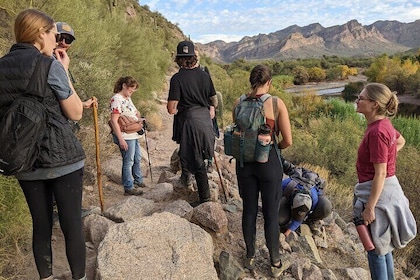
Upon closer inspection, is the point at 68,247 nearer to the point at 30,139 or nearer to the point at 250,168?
the point at 30,139

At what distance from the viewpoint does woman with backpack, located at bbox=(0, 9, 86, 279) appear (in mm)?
2119

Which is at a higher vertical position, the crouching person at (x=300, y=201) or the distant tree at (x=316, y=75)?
the crouching person at (x=300, y=201)

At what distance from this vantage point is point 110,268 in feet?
9.05

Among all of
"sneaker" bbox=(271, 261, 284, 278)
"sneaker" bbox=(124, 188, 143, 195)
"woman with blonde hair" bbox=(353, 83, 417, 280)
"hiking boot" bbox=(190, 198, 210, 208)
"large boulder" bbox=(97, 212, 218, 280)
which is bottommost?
"sneaker" bbox=(271, 261, 284, 278)

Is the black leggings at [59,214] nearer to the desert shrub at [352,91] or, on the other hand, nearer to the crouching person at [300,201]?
the crouching person at [300,201]

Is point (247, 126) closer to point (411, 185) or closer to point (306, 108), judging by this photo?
point (411, 185)

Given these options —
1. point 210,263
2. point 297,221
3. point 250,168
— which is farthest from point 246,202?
point 297,221

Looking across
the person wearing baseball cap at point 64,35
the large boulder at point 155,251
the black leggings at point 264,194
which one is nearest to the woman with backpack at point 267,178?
the black leggings at point 264,194

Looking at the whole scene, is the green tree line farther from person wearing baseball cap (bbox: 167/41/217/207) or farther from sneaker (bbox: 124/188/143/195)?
person wearing baseball cap (bbox: 167/41/217/207)

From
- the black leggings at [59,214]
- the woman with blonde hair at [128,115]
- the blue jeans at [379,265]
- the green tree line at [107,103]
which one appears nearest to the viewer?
the black leggings at [59,214]

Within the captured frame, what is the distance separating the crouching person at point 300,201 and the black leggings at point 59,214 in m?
2.33

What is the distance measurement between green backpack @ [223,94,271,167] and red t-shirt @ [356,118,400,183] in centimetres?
86

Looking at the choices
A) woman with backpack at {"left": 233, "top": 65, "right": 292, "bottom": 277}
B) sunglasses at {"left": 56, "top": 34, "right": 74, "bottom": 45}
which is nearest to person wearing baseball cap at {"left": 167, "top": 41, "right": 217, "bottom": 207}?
woman with backpack at {"left": 233, "top": 65, "right": 292, "bottom": 277}

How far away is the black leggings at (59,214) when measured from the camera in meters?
2.34
